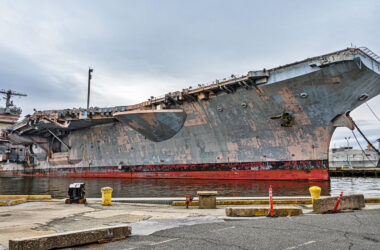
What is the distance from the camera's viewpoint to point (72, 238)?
4027mm

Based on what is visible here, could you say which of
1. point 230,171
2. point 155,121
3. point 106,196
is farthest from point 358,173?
point 106,196

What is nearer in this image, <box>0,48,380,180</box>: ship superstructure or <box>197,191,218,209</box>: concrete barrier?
<box>197,191,218,209</box>: concrete barrier

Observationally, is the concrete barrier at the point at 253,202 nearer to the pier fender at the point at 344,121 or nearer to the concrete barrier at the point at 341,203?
the concrete barrier at the point at 341,203

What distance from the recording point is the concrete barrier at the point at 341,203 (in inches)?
261

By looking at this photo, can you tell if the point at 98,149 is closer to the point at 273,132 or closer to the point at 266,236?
the point at 273,132

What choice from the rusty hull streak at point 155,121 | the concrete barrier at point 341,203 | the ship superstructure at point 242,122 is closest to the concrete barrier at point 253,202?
the concrete barrier at point 341,203

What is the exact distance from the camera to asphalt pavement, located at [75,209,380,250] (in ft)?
12.6

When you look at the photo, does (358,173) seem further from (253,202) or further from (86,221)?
(86,221)

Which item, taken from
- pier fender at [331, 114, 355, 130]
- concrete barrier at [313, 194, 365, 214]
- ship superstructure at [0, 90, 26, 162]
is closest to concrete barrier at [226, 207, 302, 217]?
concrete barrier at [313, 194, 365, 214]

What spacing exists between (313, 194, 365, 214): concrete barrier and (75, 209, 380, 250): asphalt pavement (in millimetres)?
684

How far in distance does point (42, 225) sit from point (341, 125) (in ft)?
54.8

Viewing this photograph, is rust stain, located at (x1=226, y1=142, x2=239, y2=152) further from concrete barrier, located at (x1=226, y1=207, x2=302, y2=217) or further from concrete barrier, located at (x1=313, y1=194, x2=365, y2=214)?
concrete barrier, located at (x1=226, y1=207, x2=302, y2=217)

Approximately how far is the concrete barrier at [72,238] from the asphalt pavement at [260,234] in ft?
0.39

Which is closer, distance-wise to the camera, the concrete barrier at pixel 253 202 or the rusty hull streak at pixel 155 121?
the concrete barrier at pixel 253 202
